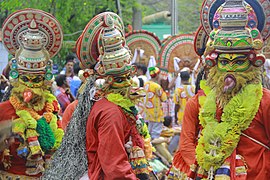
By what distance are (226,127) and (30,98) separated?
8.35ft

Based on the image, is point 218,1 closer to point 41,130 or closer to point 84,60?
point 84,60

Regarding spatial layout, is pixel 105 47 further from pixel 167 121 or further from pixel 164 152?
pixel 167 121

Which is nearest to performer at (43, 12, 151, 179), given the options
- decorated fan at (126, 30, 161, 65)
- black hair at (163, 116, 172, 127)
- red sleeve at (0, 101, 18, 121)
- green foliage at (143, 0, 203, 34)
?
red sleeve at (0, 101, 18, 121)

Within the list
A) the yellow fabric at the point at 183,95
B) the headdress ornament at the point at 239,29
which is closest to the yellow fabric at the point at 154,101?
the yellow fabric at the point at 183,95

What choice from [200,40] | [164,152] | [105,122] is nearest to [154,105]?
[164,152]

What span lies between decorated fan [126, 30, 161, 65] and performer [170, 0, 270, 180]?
35.1 feet

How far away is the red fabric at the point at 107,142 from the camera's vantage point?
5.59 meters

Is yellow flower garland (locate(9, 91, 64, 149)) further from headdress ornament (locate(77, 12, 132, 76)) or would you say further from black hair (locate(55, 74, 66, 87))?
black hair (locate(55, 74, 66, 87))

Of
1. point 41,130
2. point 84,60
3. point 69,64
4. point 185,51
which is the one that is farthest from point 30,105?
point 185,51

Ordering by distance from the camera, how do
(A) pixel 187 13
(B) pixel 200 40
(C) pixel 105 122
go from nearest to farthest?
(C) pixel 105 122
(B) pixel 200 40
(A) pixel 187 13

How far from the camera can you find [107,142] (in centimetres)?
559

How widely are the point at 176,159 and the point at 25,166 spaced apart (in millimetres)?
1976

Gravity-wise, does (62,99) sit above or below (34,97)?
below

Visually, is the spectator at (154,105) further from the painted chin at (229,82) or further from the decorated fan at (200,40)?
the painted chin at (229,82)
